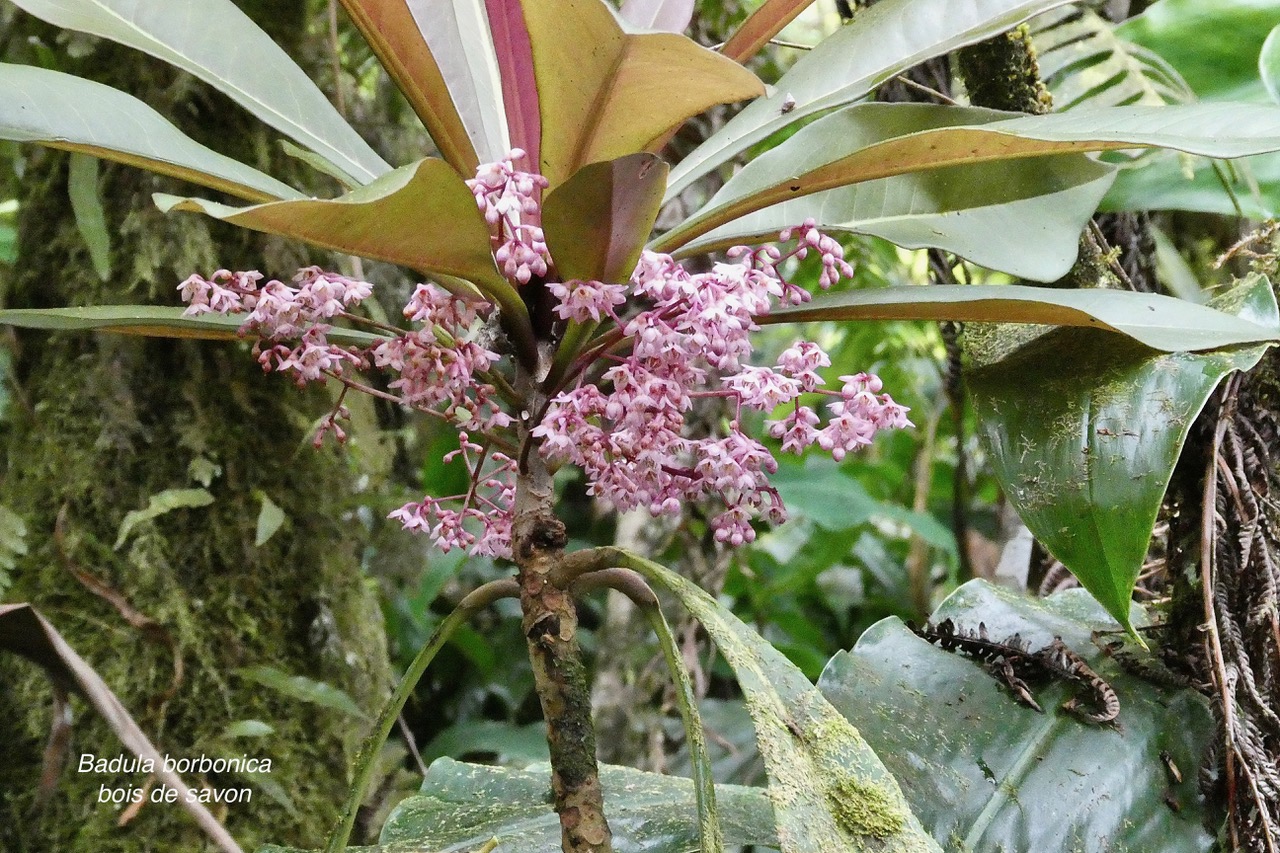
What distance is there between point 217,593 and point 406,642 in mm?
799

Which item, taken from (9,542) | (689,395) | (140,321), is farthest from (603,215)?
(9,542)

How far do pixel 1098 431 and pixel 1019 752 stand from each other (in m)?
0.30

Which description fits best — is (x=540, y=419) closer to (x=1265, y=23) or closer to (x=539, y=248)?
(x=539, y=248)

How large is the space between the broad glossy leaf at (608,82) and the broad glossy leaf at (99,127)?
22cm

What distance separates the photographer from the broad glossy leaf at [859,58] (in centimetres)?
74

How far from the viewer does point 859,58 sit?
79 cm

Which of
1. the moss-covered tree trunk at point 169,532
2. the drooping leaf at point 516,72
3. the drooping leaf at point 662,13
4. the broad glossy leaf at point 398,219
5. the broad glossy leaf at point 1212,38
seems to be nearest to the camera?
the broad glossy leaf at point 398,219

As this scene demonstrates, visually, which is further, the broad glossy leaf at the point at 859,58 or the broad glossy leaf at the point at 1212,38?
the broad glossy leaf at the point at 1212,38

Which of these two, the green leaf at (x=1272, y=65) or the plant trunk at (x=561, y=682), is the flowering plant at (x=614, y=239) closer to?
the plant trunk at (x=561, y=682)

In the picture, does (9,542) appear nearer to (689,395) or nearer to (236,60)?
(236,60)

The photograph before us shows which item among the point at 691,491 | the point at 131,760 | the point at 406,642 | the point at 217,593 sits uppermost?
the point at 691,491

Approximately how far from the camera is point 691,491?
2.42 feet

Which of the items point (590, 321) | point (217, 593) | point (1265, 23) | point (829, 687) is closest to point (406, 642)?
point (217, 593)

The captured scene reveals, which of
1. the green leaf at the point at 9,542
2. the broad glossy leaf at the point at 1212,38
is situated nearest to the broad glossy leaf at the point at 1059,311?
the broad glossy leaf at the point at 1212,38
